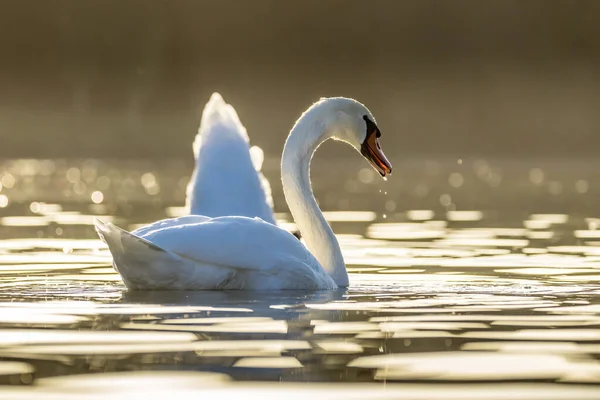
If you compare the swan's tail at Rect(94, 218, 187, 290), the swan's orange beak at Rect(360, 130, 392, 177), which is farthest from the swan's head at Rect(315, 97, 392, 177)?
the swan's tail at Rect(94, 218, 187, 290)

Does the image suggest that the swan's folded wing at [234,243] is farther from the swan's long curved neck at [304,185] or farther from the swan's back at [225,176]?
the swan's back at [225,176]

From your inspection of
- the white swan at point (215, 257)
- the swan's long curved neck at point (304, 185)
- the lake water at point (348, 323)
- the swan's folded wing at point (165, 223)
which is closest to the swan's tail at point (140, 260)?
the white swan at point (215, 257)

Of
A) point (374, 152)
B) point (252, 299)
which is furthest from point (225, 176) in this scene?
point (252, 299)

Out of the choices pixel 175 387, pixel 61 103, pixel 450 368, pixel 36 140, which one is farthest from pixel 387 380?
pixel 61 103

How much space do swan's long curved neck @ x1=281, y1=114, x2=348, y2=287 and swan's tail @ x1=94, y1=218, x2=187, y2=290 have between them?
168 centimetres

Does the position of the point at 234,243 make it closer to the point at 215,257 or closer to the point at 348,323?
the point at 215,257

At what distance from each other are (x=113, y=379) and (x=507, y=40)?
99.3m

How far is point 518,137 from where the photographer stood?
6644cm

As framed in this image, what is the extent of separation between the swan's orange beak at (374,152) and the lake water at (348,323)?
32.2 inches

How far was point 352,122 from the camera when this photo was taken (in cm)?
1266

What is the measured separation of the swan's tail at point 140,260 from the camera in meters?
10.6

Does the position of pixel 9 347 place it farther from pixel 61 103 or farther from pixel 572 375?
pixel 61 103

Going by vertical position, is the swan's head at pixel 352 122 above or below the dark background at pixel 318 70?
below

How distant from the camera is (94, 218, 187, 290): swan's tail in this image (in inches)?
417
